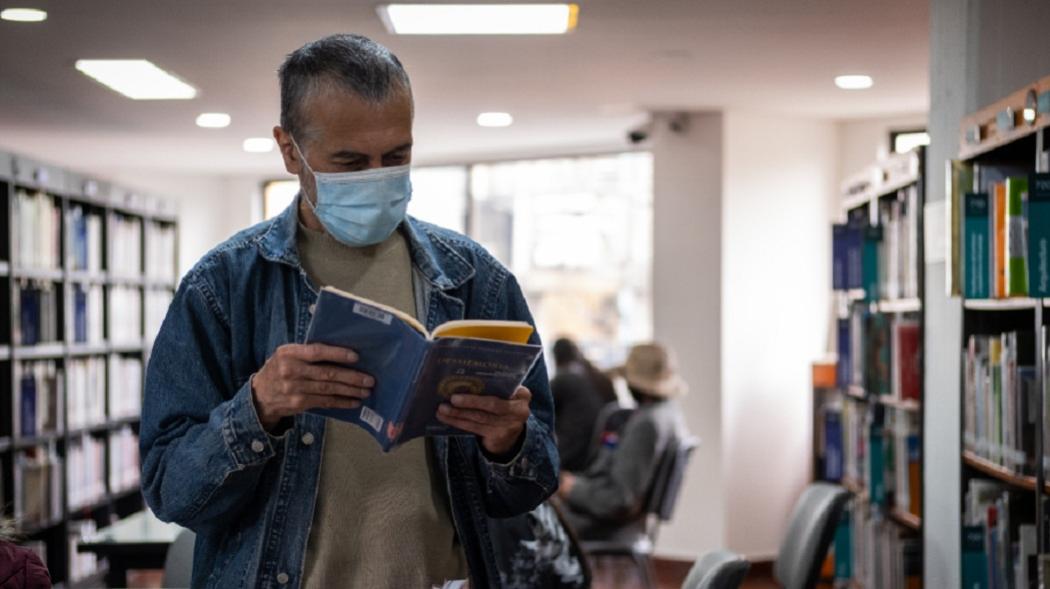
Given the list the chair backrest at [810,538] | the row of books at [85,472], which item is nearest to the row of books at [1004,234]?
the chair backrest at [810,538]

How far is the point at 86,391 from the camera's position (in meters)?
7.17

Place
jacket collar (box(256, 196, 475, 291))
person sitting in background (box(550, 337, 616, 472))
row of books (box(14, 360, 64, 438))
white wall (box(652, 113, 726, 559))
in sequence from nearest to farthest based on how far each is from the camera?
jacket collar (box(256, 196, 475, 291)) → row of books (box(14, 360, 64, 438)) → person sitting in background (box(550, 337, 616, 472)) → white wall (box(652, 113, 726, 559))

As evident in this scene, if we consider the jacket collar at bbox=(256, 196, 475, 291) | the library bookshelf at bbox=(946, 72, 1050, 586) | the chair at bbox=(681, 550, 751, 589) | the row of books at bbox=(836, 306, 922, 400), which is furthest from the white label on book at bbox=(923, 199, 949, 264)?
the jacket collar at bbox=(256, 196, 475, 291)

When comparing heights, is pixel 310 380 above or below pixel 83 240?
below

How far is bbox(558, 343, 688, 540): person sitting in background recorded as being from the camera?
547 cm

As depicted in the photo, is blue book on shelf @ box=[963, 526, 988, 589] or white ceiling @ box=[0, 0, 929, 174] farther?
white ceiling @ box=[0, 0, 929, 174]

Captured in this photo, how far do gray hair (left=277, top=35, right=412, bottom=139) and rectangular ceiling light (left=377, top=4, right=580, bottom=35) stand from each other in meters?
3.23

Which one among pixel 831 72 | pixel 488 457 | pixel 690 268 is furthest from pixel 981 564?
pixel 690 268

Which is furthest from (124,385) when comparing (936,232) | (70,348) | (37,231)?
(936,232)

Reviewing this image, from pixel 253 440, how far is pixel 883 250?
4.00 m

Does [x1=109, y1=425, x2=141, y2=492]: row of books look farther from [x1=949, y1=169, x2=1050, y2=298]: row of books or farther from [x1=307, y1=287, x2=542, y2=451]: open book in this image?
[x1=307, y1=287, x2=542, y2=451]: open book

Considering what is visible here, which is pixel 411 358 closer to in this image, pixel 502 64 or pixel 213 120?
pixel 502 64

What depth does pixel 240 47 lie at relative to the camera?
5539mm

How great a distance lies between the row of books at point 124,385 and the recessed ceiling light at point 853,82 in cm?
413
